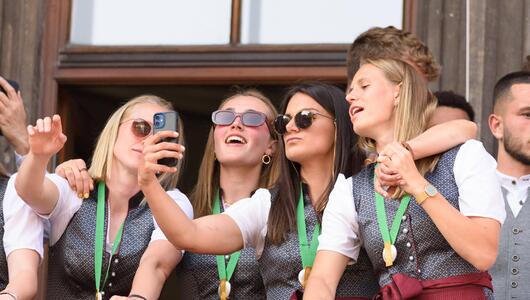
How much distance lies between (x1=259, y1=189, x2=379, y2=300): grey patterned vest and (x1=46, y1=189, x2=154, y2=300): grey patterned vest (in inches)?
18.0

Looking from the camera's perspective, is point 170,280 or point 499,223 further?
point 170,280

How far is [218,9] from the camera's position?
5770 mm

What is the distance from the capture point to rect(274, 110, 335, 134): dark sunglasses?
14.6 feet

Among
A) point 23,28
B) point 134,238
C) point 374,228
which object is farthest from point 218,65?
point 374,228

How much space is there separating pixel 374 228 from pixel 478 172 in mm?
356

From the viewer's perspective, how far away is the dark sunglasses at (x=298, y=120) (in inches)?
175

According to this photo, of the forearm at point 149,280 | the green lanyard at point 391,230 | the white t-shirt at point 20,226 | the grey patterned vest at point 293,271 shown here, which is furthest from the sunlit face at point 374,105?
the white t-shirt at point 20,226

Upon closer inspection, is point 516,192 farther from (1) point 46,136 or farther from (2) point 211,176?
(1) point 46,136

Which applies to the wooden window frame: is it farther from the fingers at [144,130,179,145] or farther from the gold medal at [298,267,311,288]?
the fingers at [144,130,179,145]

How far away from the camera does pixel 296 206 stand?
4410 mm

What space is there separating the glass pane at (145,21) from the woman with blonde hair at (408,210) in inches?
64.4

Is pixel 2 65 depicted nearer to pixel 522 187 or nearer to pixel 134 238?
pixel 134 238

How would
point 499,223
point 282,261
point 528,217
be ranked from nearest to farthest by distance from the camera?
1. point 499,223
2. point 282,261
3. point 528,217

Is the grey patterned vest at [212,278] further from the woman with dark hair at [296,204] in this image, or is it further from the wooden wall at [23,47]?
the wooden wall at [23,47]
